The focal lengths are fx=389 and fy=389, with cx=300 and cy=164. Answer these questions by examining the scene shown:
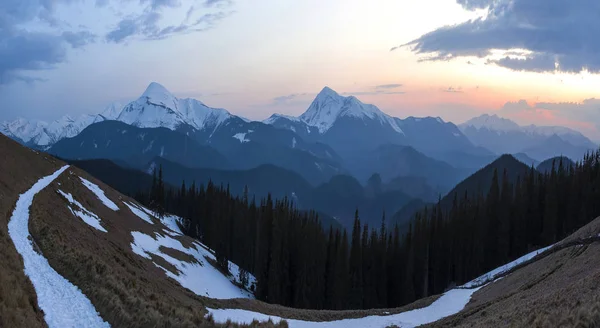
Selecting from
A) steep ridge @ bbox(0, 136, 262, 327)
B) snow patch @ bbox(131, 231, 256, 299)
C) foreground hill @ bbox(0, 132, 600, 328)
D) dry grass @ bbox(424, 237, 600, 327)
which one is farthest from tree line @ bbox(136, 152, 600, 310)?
dry grass @ bbox(424, 237, 600, 327)

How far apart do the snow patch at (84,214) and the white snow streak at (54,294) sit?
1990cm

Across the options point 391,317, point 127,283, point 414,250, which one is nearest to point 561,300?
point 127,283

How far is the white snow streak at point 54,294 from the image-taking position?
49.3 feet

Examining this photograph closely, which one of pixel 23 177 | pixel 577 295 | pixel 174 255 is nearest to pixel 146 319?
pixel 577 295

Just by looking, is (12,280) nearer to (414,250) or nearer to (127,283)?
(127,283)

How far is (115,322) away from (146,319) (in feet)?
3.89

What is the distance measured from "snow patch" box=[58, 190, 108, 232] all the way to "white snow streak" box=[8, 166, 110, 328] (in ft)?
65.3

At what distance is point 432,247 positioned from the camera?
8338cm

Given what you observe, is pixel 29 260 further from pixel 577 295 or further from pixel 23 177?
pixel 23 177

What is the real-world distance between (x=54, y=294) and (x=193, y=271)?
50.6 meters

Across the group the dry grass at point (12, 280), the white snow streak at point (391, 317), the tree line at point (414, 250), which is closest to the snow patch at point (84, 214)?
the dry grass at point (12, 280)

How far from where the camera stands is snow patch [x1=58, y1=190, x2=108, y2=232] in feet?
145

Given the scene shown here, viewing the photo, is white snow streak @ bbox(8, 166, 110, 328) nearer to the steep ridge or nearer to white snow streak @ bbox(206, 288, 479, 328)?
the steep ridge

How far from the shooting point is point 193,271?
65.6 meters
